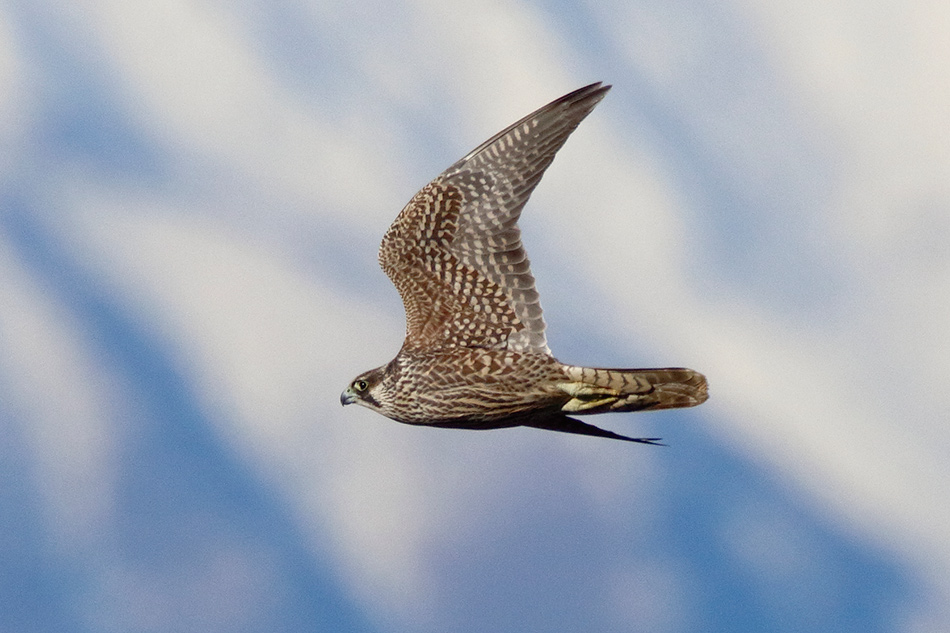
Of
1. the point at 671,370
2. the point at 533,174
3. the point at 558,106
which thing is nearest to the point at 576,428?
the point at 671,370

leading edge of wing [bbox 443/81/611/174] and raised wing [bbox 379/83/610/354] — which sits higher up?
leading edge of wing [bbox 443/81/611/174]

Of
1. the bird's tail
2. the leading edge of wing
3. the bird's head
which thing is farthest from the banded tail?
the leading edge of wing

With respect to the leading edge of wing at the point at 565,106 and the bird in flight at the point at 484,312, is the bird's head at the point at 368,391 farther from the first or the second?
the leading edge of wing at the point at 565,106

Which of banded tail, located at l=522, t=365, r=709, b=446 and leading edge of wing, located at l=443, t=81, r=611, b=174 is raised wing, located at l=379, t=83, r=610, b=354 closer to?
leading edge of wing, located at l=443, t=81, r=611, b=174

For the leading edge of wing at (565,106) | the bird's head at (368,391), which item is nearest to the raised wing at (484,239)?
the leading edge of wing at (565,106)

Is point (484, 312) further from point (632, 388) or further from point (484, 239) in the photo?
point (632, 388)

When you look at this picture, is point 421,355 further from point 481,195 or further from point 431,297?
point 481,195
